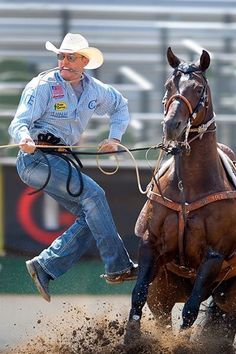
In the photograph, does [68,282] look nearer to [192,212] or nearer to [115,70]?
[115,70]

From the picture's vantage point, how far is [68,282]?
31.8 ft

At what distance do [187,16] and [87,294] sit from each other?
391cm

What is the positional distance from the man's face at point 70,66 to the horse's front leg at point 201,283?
4.53 ft

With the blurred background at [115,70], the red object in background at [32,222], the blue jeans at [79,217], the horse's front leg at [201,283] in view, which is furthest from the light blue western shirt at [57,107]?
the red object in background at [32,222]

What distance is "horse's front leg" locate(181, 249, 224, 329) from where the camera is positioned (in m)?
6.23

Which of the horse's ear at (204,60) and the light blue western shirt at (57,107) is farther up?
the horse's ear at (204,60)

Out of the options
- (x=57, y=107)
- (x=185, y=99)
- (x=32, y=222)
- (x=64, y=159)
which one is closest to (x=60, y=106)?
(x=57, y=107)

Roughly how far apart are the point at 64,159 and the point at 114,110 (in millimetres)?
540

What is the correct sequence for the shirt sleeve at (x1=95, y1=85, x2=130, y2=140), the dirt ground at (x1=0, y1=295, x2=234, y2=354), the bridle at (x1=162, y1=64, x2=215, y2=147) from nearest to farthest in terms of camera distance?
the bridle at (x1=162, y1=64, x2=215, y2=147), the dirt ground at (x1=0, y1=295, x2=234, y2=354), the shirt sleeve at (x1=95, y1=85, x2=130, y2=140)

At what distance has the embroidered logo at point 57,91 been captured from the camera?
21.5ft

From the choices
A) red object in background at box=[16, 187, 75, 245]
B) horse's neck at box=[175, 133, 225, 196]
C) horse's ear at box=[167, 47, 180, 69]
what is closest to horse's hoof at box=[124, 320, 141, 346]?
horse's neck at box=[175, 133, 225, 196]

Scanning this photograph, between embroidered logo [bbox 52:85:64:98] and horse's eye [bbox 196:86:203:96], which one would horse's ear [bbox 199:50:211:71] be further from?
embroidered logo [bbox 52:85:64:98]

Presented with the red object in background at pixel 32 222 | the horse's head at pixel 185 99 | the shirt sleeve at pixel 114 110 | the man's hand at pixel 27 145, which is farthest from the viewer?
the red object in background at pixel 32 222

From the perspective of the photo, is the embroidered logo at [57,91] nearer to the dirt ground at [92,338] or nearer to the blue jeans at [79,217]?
the blue jeans at [79,217]
